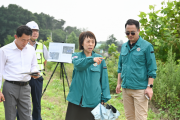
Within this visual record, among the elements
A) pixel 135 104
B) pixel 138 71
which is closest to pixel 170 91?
pixel 135 104

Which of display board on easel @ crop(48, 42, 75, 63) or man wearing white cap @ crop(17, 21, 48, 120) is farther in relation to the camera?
display board on easel @ crop(48, 42, 75, 63)

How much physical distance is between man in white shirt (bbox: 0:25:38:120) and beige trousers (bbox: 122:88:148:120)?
1611 mm

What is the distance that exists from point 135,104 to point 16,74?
187cm

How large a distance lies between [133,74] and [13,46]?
1.88 m

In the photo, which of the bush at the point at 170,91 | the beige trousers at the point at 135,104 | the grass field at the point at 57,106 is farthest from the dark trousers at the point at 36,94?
the bush at the point at 170,91

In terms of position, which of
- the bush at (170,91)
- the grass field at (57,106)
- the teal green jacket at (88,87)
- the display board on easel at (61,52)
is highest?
the display board on easel at (61,52)

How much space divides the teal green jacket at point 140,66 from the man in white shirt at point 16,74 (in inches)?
62.7

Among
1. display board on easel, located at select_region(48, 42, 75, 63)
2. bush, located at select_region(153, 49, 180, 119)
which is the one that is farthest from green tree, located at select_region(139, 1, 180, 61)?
display board on easel, located at select_region(48, 42, 75, 63)

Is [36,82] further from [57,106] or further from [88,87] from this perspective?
[57,106]

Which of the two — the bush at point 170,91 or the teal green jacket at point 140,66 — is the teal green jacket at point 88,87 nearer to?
the teal green jacket at point 140,66

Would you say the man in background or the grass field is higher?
the man in background

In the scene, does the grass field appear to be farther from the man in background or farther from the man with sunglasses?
the man with sunglasses

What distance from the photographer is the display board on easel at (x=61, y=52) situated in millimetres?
5762

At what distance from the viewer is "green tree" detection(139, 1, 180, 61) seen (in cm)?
515
